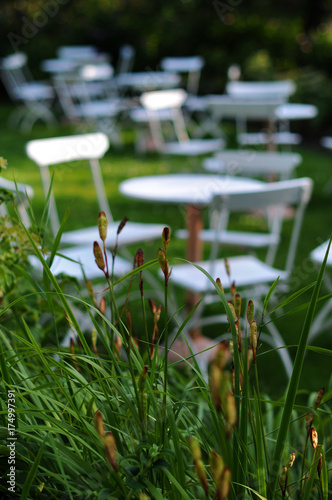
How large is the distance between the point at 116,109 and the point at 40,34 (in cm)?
708

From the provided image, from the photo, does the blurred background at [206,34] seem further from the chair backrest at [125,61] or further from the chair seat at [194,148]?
the chair seat at [194,148]

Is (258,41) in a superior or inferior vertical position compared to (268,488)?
superior

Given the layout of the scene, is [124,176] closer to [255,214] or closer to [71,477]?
[255,214]

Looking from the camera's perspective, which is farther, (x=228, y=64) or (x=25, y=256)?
(x=228, y=64)

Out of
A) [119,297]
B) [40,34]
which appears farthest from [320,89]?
[40,34]

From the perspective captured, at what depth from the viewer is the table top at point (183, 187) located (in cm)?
294

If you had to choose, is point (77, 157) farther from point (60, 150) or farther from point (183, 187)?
point (183, 187)

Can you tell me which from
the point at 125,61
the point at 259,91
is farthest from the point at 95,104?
the point at 125,61

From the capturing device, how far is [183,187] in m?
3.32

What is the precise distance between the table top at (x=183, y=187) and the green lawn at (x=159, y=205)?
1.13 feet

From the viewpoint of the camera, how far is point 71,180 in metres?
6.86

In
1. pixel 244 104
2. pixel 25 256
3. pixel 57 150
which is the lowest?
pixel 25 256

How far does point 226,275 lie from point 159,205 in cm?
348

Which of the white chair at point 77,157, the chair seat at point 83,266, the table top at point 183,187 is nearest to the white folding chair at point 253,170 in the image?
the table top at point 183,187
